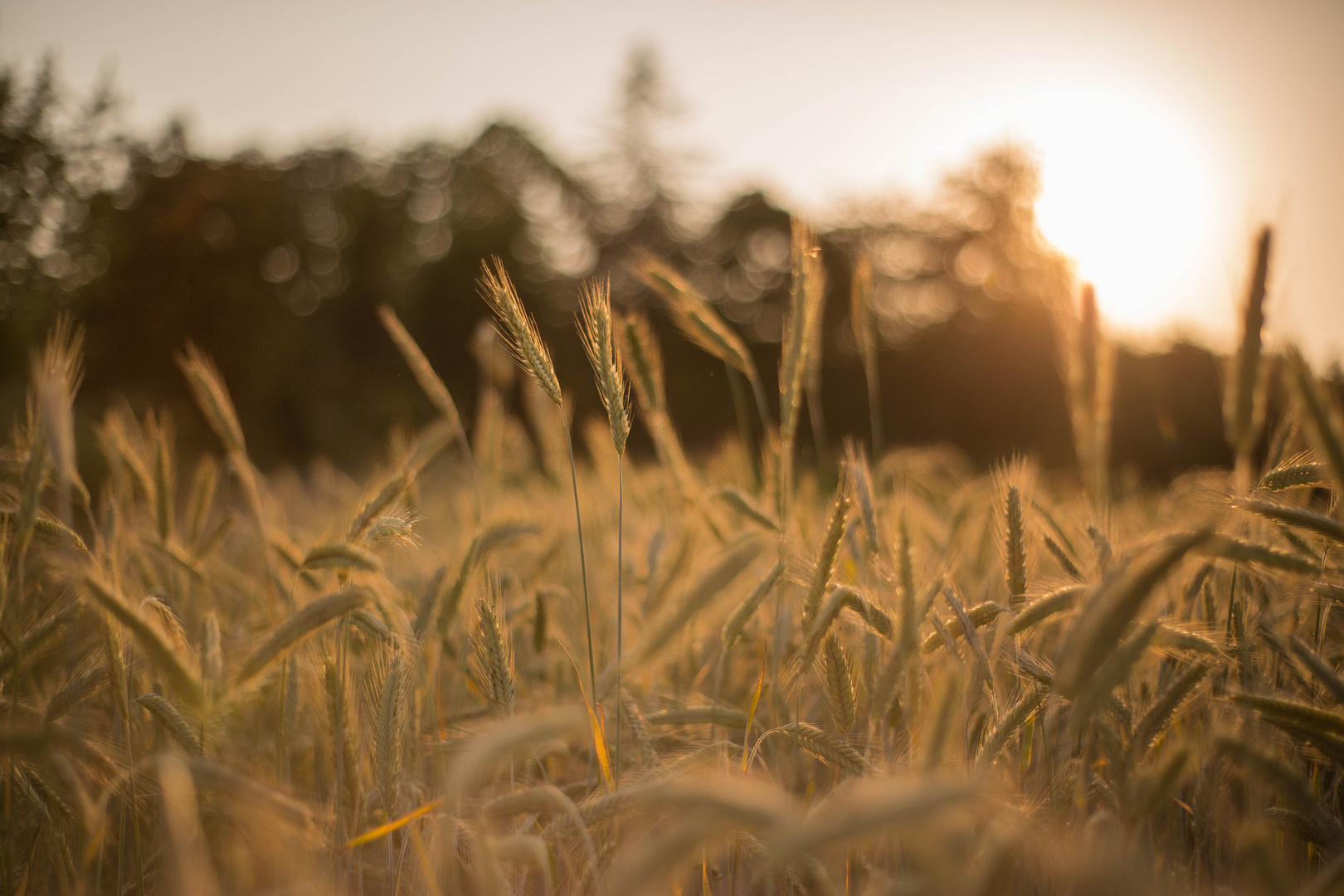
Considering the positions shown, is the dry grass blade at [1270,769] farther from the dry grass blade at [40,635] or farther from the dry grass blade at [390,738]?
the dry grass blade at [40,635]

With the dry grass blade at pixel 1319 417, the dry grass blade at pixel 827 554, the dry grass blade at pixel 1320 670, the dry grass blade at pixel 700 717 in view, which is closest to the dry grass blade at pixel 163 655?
the dry grass blade at pixel 700 717

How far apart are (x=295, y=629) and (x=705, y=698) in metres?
0.99

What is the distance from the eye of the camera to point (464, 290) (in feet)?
43.3

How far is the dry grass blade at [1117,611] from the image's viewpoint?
2.60 feet

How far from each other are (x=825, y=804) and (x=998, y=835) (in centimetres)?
33

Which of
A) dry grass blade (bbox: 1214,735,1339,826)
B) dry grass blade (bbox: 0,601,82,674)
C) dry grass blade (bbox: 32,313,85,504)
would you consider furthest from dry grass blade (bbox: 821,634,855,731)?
dry grass blade (bbox: 0,601,82,674)

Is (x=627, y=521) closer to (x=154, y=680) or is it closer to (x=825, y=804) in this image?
(x=154, y=680)

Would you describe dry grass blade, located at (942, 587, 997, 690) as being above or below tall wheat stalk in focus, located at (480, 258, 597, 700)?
below

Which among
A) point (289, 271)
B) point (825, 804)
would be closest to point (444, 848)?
point (825, 804)

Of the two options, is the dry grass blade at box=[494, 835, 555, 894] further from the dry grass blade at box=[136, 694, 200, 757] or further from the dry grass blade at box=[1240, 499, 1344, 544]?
the dry grass blade at box=[1240, 499, 1344, 544]

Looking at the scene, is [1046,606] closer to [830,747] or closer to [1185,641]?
[1185,641]

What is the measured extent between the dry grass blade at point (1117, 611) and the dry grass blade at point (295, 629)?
973mm

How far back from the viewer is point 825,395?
41.6 feet

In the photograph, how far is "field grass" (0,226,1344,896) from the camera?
2.83 ft
